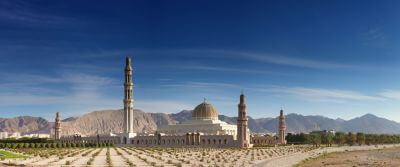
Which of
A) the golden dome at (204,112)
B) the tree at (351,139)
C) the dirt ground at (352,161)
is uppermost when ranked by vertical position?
the golden dome at (204,112)

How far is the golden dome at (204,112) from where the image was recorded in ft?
405

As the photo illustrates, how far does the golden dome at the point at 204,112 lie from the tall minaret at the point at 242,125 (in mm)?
20289

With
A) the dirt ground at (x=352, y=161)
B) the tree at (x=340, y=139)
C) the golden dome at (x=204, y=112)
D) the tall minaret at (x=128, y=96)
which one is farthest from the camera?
the tree at (x=340, y=139)

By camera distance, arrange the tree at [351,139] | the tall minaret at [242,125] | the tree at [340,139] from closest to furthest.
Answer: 1. the tall minaret at [242,125]
2. the tree at [340,139]
3. the tree at [351,139]

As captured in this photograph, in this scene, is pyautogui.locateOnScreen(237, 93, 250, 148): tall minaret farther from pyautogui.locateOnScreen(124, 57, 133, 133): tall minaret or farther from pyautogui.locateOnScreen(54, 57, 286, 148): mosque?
pyautogui.locateOnScreen(124, 57, 133, 133): tall minaret

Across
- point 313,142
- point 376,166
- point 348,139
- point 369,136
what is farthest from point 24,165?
point 369,136

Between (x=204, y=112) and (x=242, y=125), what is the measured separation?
23.2 meters

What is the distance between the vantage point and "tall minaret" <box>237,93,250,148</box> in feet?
328

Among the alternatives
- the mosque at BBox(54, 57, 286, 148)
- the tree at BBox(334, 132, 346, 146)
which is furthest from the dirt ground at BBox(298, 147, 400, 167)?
the tree at BBox(334, 132, 346, 146)

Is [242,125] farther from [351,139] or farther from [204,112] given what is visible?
[351,139]

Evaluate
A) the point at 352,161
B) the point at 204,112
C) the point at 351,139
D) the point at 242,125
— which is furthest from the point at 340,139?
the point at 352,161

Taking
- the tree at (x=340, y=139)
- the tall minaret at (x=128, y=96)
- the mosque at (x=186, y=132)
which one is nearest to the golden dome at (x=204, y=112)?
the mosque at (x=186, y=132)

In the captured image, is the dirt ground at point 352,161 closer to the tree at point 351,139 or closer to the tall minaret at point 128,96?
the tall minaret at point 128,96

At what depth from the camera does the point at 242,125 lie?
101875mm
